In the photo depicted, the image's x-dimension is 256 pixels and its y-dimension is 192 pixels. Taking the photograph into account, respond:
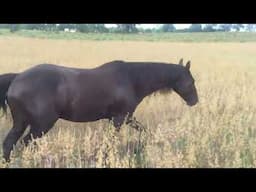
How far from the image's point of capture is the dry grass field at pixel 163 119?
4.97m

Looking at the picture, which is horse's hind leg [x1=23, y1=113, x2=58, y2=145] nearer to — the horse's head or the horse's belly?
the horse's belly

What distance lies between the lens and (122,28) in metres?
5.22

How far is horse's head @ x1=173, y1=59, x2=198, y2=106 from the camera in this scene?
533cm

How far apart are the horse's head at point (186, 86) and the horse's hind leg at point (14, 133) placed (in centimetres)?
153

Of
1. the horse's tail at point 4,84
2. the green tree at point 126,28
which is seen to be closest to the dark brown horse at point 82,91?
the horse's tail at point 4,84

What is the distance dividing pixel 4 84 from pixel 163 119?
1.53m

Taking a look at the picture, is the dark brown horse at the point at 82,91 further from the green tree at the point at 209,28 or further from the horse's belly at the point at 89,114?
the green tree at the point at 209,28

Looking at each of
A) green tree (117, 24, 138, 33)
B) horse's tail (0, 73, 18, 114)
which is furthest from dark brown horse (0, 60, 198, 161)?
green tree (117, 24, 138, 33)

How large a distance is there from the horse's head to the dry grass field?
58 millimetres

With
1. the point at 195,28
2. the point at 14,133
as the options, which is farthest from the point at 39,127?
the point at 195,28

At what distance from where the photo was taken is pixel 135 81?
18.2 ft
